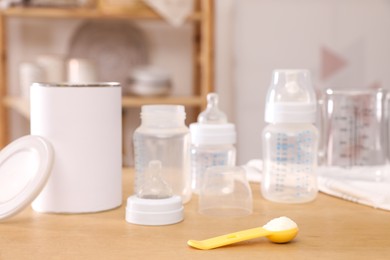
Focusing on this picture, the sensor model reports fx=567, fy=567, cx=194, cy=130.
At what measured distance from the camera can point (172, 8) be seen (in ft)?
7.31

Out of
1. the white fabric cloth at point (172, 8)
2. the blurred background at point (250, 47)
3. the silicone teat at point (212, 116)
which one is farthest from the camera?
the blurred background at point (250, 47)

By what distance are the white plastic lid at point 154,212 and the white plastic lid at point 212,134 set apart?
19cm

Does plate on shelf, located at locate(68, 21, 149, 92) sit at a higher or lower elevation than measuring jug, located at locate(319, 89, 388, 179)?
higher

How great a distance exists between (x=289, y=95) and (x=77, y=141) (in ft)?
1.11

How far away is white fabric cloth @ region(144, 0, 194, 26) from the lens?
2.21 metres

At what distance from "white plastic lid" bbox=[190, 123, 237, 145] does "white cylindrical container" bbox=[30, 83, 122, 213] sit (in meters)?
0.16

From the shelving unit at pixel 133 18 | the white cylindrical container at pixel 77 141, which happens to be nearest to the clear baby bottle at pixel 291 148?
the white cylindrical container at pixel 77 141

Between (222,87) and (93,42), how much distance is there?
2.04 feet

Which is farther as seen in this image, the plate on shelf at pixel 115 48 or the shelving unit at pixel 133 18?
the plate on shelf at pixel 115 48

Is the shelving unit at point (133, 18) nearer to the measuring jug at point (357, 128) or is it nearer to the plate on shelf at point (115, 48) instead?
the plate on shelf at point (115, 48)

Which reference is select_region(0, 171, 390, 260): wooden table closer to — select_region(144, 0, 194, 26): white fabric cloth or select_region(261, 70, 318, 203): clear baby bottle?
select_region(261, 70, 318, 203): clear baby bottle

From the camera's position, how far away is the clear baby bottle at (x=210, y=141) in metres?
0.88

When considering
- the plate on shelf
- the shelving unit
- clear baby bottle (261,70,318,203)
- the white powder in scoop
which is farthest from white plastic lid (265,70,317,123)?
the plate on shelf

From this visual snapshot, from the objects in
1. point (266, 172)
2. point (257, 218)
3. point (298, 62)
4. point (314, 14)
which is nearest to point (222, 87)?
point (298, 62)
